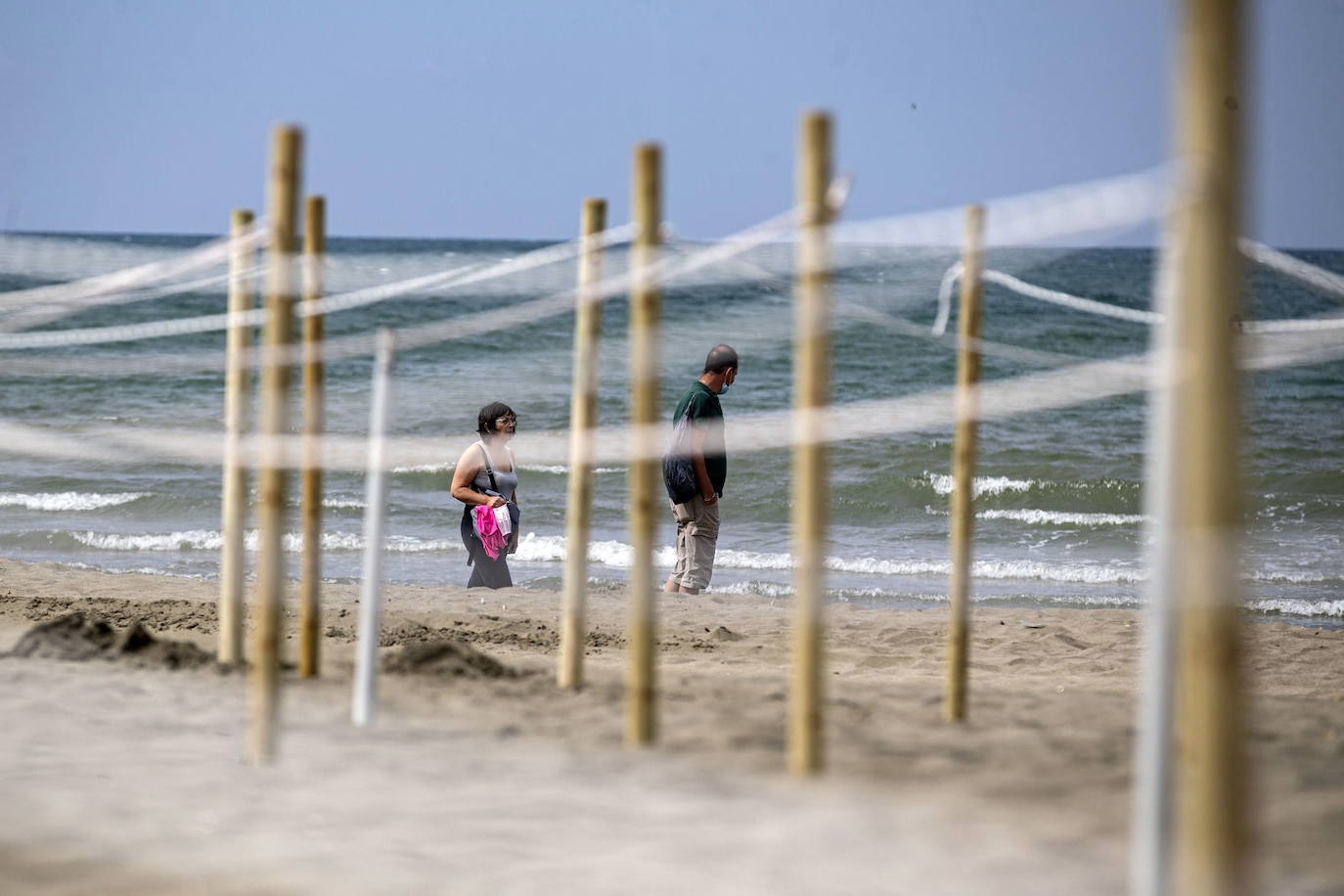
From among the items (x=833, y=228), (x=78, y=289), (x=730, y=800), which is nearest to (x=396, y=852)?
(x=730, y=800)

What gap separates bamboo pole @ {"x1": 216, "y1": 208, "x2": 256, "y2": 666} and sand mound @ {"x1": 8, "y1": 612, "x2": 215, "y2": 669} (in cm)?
35

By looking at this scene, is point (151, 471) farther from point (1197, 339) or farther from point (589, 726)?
point (1197, 339)

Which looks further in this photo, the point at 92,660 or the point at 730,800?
the point at 92,660

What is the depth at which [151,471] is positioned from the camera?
14.2 m

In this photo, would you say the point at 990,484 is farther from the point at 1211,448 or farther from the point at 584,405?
the point at 1211,448

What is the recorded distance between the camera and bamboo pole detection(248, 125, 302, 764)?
4.14m

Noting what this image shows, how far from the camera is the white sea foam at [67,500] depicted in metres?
12.6

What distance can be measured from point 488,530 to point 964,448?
360 centimetres

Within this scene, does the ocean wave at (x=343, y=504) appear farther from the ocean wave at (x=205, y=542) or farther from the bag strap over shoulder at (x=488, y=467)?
the bag strap over shoulder at (x=488, y=467)

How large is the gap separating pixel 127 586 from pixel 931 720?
5.71m

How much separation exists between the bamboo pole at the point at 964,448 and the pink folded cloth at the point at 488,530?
328 cm

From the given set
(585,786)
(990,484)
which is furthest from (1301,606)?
(585,786)

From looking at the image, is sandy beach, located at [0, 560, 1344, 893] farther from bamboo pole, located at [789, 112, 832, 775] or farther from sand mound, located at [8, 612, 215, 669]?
bamboo pole, located at [789, 112, 832, 775]

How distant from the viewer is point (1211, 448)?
2330 mm
